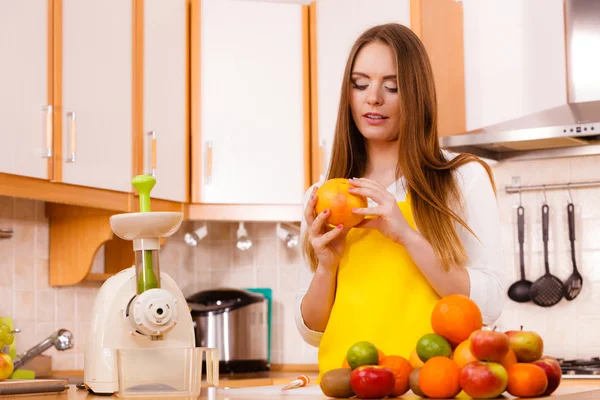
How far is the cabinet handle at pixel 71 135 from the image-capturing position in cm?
272

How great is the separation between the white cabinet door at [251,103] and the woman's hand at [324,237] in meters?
1.78

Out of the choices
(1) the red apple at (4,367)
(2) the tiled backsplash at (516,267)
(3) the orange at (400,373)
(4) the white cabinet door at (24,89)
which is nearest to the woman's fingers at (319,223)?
(3) the orange at (400,373)

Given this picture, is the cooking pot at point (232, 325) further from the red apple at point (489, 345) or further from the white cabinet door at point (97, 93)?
the red apple at point (489, 345)

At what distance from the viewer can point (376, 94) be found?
1.63m

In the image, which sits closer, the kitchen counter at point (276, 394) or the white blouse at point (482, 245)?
the kitchen counter at point (276, 394)

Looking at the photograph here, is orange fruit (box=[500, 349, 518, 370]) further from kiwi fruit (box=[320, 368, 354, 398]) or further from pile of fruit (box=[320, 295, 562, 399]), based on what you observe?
kiwi fruit (box=[320, 368, 354, 398])

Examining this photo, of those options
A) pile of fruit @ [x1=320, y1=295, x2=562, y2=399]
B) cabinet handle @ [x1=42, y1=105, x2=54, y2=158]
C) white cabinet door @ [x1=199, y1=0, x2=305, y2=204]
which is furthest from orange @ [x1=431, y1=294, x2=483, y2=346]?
white cabinet door @ [x1=199, y1=0, x2=305, y2=204]

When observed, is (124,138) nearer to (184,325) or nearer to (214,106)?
(214,106)

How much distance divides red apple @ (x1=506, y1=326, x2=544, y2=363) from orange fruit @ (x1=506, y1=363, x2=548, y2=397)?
0.04 meters

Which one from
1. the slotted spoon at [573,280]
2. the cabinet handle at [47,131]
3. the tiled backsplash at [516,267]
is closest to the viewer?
the cabinet handle at [47,131]

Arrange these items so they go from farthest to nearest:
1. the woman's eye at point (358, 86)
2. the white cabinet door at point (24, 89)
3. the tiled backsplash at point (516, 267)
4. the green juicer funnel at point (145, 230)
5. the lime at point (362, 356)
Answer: the tiled backsplash at point (516, 267) → the white cabinet door at point (24, 89) → the woman's eye at point (358, 86) → the green juicer funnel at point (145, 230) → the lime at point (362, 356)

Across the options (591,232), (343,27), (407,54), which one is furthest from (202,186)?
(407,54)

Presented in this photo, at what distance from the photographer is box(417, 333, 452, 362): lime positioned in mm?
1093

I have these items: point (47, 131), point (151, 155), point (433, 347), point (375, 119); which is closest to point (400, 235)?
point (375, 119)
